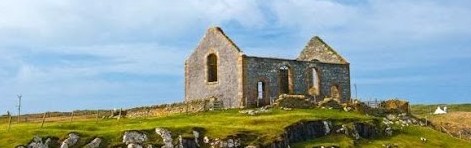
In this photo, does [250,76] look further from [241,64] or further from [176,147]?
[176,147]

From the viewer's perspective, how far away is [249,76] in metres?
76.1

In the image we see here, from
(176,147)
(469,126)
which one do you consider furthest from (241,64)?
(469,126)

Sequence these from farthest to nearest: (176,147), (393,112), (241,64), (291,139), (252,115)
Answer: (393,112)
(241,64)
(252,115)
(291,139)
(176,147)

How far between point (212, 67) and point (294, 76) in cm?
860

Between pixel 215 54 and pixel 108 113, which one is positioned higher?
pixel 215 54

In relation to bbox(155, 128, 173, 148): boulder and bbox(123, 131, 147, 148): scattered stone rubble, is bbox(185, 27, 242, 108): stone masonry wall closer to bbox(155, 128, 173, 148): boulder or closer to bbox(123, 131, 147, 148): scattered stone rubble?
bbox(155, 128, 173, 148): boulder

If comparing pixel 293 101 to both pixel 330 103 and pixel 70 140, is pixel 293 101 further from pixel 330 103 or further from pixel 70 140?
pixel 70 140

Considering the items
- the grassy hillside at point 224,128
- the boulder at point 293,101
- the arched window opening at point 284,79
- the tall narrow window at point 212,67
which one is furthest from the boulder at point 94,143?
the arched window opening at point 284,79

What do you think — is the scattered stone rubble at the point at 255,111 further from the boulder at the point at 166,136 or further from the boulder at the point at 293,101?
the boulder at the point at 166,136

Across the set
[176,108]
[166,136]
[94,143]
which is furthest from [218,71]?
[94,143]

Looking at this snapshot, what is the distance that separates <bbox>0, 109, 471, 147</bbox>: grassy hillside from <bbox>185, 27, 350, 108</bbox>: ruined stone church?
4.64m

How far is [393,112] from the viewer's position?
82188 millimetres

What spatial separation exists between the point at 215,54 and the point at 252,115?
1306cm

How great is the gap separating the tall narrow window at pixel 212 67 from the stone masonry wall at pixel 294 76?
17.8ft
